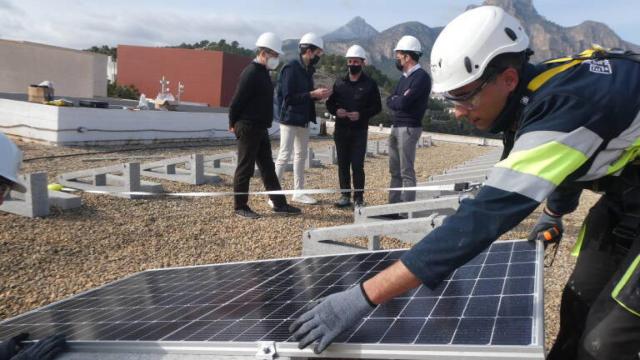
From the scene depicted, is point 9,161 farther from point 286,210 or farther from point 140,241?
point 286,210

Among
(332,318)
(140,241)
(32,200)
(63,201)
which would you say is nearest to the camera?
(332,318)

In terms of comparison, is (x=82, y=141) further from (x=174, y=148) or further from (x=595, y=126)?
(x=595, y=126)

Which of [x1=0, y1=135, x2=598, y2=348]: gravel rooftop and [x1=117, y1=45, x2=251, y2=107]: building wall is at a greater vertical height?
[x1=117, y1=45, x2=251, y2=107]: building wall

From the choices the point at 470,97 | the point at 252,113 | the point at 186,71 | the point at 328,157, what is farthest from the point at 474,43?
the point at 186,71

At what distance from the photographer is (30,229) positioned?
6195 mm

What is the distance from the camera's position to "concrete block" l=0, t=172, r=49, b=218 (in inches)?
257

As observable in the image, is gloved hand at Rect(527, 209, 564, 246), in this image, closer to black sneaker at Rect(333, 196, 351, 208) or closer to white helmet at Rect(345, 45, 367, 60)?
black sneaker at Rect(333, 196, 351, 208)

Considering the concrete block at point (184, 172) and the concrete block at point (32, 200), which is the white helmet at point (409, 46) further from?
the concrete block at point (32, 200)

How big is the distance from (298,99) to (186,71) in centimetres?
3494

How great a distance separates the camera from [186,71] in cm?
4041

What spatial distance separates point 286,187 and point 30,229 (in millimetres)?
4864

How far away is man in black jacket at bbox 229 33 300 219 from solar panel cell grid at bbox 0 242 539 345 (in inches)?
130

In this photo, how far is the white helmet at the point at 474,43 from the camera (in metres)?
2.23

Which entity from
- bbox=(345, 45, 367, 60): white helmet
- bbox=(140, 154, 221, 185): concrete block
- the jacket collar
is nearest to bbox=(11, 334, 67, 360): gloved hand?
the jacket collar
